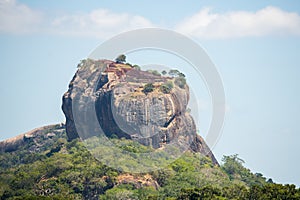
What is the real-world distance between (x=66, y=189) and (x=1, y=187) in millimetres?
6534

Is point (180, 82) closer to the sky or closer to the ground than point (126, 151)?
closer to the sky

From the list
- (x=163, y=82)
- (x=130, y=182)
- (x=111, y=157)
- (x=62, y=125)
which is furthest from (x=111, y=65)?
(x=62, y=125)

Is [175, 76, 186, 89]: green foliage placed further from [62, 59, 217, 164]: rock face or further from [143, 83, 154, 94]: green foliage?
[143, 83, 154, 94]: green foliage

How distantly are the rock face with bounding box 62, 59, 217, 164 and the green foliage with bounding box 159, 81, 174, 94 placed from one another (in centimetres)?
24

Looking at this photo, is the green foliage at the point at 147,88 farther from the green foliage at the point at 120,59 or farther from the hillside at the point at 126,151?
the green foliage at the point at 120,59

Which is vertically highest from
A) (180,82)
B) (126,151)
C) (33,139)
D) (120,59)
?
(120,59)

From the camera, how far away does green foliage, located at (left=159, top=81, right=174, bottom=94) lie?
87775 mm

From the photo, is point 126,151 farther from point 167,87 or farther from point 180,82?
point 180,82

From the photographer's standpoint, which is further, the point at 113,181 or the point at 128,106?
the point at 128,106

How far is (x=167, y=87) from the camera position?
89438 millimetres

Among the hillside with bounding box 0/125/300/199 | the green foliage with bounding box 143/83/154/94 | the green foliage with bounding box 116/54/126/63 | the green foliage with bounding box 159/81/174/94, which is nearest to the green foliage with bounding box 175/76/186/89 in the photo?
the green foliage with bounding box 159/81/174/94

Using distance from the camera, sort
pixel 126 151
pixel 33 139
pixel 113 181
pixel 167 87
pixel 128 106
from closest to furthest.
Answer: pixel 113 181, pixel 126 151, pixel 128 106, pixel 167 87, pixel 33 139

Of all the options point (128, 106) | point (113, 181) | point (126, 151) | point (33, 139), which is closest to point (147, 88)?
point (128, 106)

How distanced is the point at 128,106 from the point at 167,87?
6.11m
